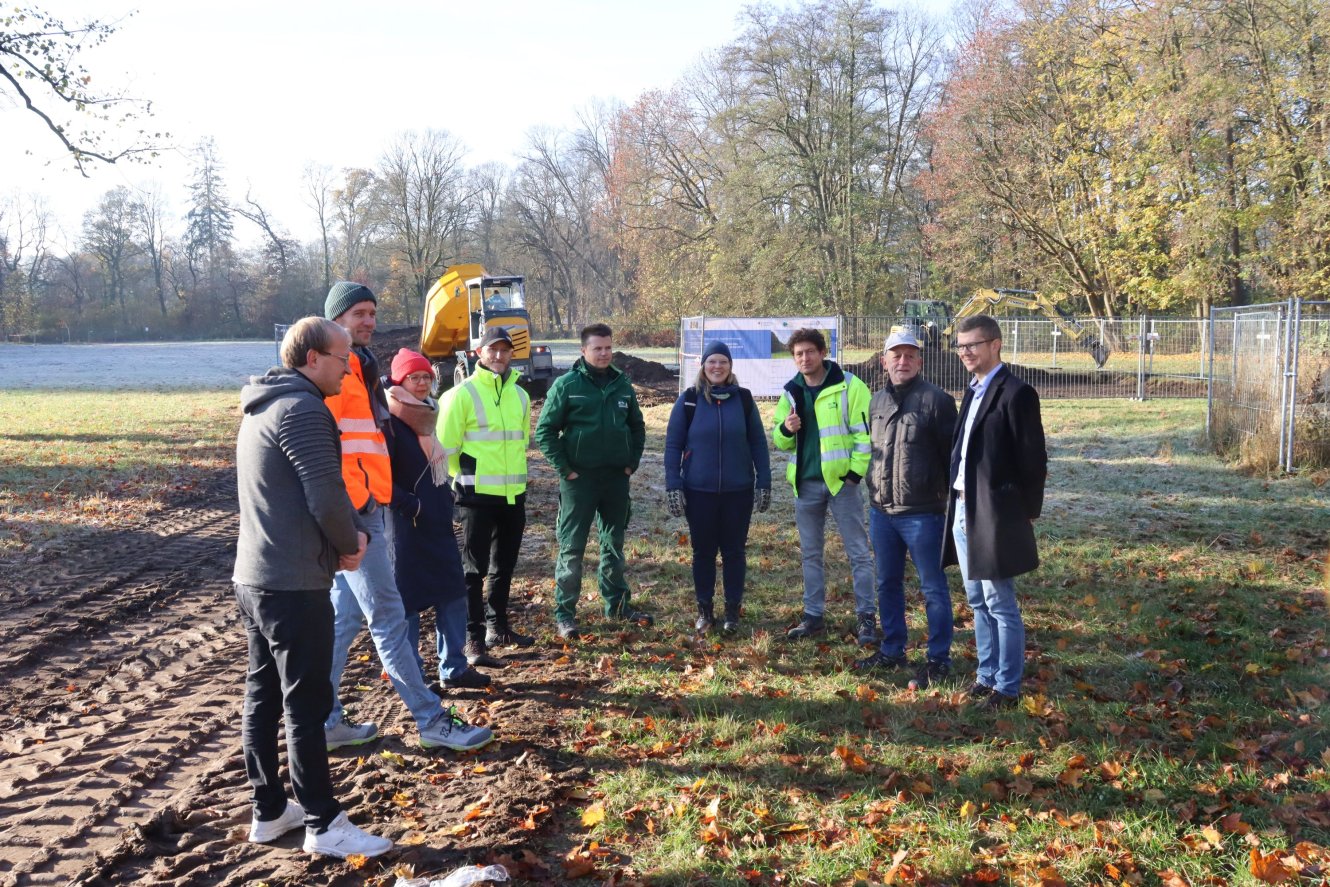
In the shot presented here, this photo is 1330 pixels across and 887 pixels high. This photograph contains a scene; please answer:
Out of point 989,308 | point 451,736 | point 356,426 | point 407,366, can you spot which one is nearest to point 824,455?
point 407,366

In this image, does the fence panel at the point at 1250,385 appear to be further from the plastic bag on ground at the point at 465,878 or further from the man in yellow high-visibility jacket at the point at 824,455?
the plastic bag on ground at the point at 465,878

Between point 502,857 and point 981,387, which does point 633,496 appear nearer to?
point 981,387

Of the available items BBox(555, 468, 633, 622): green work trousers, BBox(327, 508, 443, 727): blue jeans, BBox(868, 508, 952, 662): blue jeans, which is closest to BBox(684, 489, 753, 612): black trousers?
BBox(555, 468, 633, 622): green work trousers

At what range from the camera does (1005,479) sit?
4645 mm

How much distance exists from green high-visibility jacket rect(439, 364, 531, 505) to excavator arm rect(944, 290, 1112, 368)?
21340 millimetres

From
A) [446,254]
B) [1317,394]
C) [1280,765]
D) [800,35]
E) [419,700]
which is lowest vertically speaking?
[1280,765]

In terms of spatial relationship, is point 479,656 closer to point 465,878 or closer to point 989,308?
point 465,878

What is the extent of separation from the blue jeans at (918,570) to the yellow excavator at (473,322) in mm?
17579

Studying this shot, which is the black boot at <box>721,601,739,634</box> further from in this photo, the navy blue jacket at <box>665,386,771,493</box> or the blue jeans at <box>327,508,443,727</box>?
the blue jeans at <box>327,508,443,727</box>

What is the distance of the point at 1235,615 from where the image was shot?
6270mm

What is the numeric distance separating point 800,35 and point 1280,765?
3529 cm

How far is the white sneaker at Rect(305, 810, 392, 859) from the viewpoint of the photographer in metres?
3.51

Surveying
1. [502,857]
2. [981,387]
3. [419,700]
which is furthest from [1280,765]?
[419,700]

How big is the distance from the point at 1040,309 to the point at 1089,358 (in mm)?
4696
